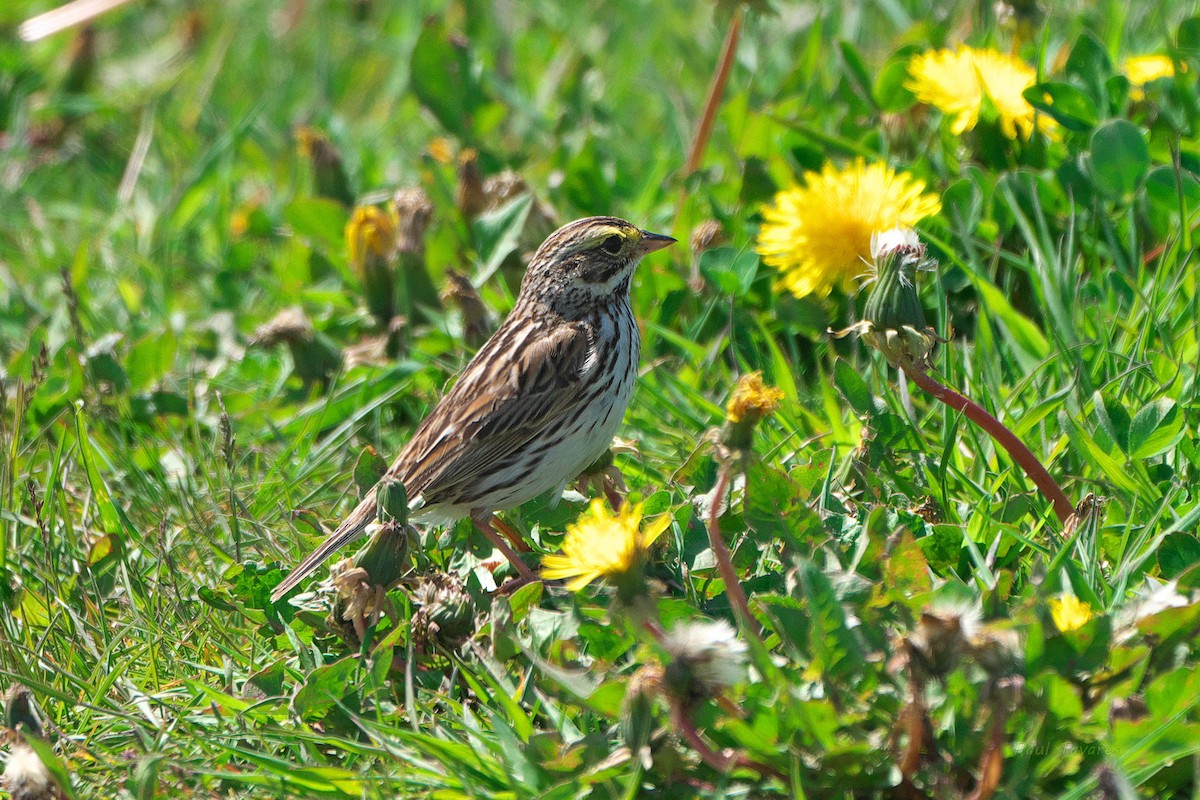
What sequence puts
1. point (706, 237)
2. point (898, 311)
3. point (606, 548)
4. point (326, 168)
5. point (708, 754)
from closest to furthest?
1. point (708, 754)
2. point (606, 548)
3. point (898, 311)
4. point (706, 237)
5. point (326, 168)

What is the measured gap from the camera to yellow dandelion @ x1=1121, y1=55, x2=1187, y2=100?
17.6ft

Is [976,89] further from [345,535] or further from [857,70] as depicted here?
[345,535]

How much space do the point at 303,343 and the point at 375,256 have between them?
0.50 meters

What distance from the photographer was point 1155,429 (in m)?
3.89

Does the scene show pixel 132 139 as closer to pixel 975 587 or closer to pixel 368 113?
pixel 368 113

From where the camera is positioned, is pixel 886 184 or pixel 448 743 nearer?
pixel 448 743

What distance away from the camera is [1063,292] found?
188 inches

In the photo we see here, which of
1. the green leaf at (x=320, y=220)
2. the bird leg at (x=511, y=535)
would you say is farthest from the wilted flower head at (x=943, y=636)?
the green leaf at (x=320, y=220)

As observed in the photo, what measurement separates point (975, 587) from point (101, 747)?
2.45m

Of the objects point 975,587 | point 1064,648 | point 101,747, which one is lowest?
point 101,747

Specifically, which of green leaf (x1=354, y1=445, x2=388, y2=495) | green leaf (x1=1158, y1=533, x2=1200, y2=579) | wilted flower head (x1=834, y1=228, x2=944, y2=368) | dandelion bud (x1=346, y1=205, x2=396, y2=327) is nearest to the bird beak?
green leaf (x1=354, y1=445, x2=388, y2=495)


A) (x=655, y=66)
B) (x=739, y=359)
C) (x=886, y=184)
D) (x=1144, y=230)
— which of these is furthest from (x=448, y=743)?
(x=655, y=66)

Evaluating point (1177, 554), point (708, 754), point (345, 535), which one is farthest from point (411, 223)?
point (1177, 554)

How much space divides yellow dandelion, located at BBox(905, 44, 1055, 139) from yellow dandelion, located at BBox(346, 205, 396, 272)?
232cm
